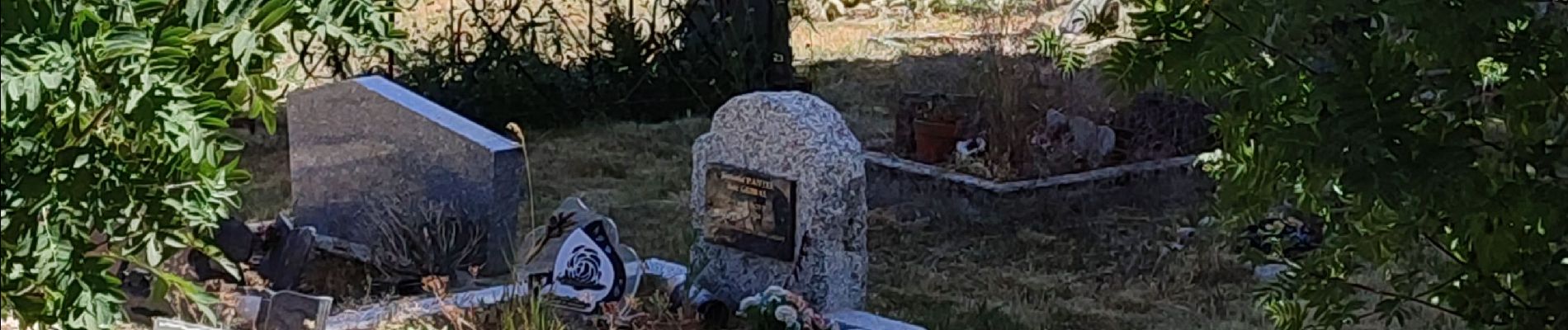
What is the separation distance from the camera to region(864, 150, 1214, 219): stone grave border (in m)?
6.34

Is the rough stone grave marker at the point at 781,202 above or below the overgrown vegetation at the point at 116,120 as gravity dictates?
below

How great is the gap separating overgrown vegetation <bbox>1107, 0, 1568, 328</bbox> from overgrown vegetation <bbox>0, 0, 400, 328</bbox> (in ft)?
3.84

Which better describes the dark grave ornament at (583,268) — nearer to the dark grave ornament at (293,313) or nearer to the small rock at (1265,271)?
the dark grave ornament at (293,313)

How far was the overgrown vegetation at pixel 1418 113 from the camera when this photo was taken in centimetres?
229

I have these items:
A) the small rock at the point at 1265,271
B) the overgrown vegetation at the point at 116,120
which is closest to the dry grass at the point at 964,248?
the small rock at the point at 1265,271

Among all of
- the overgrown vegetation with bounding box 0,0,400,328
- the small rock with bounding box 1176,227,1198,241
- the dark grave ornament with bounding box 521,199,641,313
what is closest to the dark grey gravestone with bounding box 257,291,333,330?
the dark grave ornament with bounding box 521,199,641,313

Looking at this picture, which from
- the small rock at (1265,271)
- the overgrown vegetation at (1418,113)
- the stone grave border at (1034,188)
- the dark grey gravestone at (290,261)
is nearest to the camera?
the overgrown vegetation at (1418,113)

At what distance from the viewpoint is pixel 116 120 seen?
2.03 meters

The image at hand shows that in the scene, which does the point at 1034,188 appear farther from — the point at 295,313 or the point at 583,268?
the point at 295,313

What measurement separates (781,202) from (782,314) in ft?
1.30

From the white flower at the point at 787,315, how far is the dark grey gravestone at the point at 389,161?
1.01 meters

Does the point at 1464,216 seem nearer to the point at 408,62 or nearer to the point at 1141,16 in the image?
the point at 1141,16

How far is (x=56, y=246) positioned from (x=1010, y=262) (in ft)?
13.0

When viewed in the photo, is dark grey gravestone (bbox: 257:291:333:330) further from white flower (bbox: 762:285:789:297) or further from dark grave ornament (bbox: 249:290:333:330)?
white flower (bbox: 762:285:789:297)
